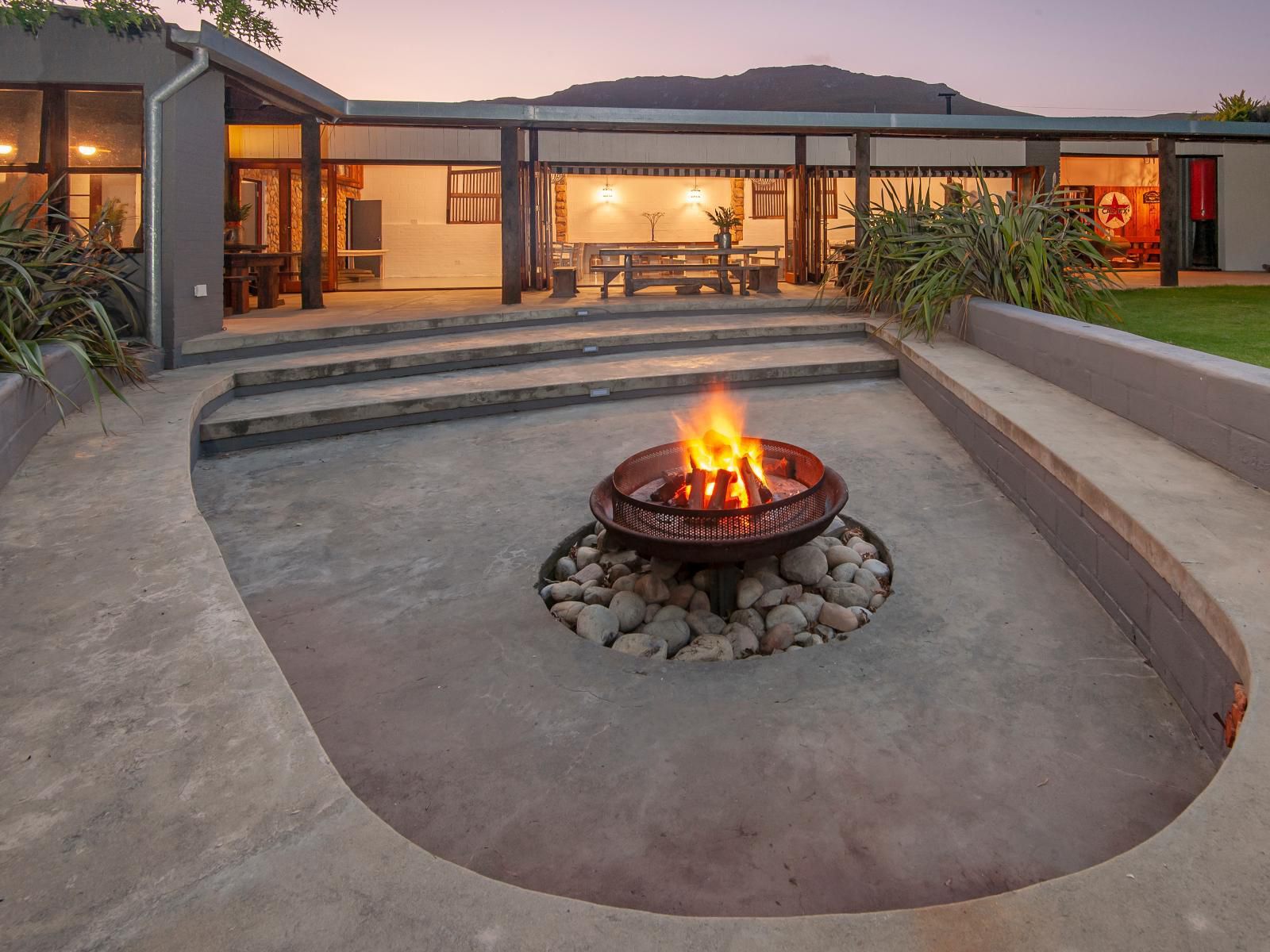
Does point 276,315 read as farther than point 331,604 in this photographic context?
Yes

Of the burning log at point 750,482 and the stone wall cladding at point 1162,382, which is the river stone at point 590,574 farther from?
Answer: the stone wall cladding at point 1162,382

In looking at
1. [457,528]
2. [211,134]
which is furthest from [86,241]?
[457,528]

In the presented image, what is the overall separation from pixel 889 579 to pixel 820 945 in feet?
7.34

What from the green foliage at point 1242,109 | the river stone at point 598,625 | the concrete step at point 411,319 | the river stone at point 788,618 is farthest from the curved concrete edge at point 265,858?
the green foliage at point 1242,109

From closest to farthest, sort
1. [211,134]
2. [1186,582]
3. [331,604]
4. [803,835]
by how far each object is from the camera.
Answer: [803,835] < [1186,582] < [331,604] < [211,134]

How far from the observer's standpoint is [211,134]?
21.3 feet

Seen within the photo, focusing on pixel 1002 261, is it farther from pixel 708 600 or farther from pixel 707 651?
pixel 707 651

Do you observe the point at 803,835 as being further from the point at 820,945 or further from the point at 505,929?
the point at 505,929

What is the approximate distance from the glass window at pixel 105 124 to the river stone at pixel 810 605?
578 centimetres

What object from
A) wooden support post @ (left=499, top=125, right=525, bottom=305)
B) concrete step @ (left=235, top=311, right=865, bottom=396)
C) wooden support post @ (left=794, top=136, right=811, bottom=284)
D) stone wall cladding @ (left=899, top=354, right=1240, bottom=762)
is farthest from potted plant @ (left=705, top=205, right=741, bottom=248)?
stone wall cladding @ (left=899, top=354, right=1240, bottom=762)

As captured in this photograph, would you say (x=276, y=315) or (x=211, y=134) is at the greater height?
(x=211, y=134)

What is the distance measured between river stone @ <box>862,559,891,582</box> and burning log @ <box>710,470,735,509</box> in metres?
0.66

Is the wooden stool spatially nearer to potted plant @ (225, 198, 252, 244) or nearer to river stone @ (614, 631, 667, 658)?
potted plant @ (225, 198, 252, 244)

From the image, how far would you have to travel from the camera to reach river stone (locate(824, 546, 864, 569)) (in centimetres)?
334
